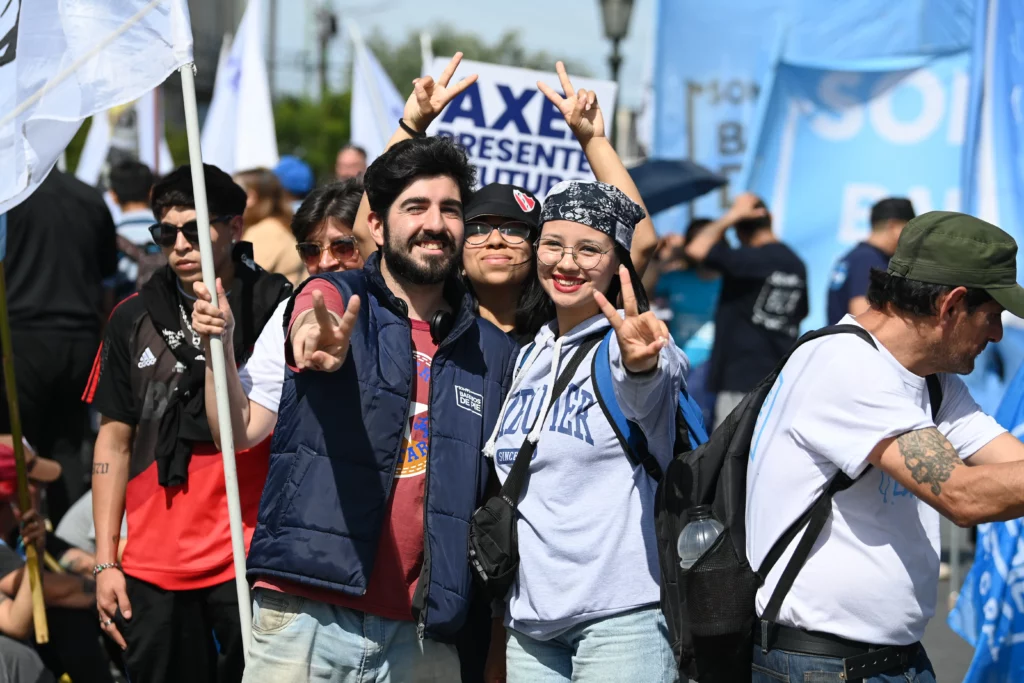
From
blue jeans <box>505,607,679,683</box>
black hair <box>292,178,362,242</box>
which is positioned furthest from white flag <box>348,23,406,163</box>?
blue jeans <box>505,607,679,683</box>

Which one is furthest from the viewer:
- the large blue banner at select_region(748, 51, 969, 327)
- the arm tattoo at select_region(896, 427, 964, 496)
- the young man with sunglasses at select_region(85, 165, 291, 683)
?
the large blue banner at select_region(748, 51, 969, 327)

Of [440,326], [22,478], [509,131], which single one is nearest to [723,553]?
[440,326]

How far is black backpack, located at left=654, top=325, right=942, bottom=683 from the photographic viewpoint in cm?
305

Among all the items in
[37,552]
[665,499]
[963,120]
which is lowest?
[37,552]

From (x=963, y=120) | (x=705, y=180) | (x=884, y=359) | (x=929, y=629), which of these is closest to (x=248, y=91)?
(x=705, y=180)

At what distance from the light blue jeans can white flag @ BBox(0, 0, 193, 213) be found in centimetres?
140

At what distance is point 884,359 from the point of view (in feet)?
9.88

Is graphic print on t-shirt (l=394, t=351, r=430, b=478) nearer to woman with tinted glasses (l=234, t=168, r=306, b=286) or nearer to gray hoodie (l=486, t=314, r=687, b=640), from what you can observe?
gray hoodie (l=486, t=314, r=687, b=640)

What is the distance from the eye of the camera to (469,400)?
360 centimetres

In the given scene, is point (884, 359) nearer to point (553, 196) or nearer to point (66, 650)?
point (553, 196)

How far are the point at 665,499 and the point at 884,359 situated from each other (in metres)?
0.65

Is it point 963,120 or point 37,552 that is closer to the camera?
point 37,552

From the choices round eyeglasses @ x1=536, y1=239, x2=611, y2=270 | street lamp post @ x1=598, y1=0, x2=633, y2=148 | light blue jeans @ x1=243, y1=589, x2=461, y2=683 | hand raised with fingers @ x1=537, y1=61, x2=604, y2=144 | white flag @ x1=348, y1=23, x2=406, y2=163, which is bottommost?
light blue jeans @ x1=243, y1=589, x2=461, y2=683

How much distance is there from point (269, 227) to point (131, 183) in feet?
5.11
